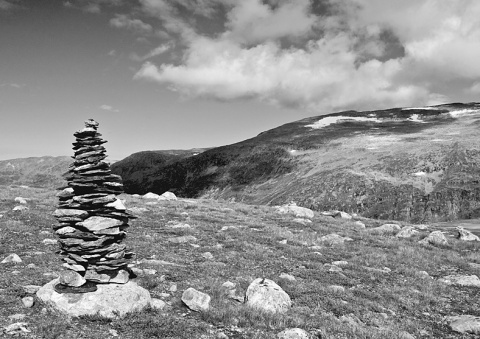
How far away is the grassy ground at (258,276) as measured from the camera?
10.7 m

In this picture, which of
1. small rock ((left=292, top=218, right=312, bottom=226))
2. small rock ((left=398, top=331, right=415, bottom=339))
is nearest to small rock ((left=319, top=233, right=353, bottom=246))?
small rock ((left=292, top=218, right=312, bottom=226))

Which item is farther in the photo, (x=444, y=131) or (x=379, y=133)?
(x=379, y=133)

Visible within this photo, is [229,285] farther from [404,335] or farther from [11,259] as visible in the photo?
[11,259]

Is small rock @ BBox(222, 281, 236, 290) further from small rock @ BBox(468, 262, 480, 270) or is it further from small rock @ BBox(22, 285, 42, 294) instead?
small rock @ BBox(468, 262, 480, 270)

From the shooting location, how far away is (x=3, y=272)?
13891mm

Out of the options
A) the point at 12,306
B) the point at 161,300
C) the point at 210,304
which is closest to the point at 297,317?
the point at 210,304

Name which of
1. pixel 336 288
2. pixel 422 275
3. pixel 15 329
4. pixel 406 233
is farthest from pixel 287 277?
pixel 406 233

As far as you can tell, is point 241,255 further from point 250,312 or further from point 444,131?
point 444,131

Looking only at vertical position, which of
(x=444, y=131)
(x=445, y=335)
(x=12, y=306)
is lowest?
(x=445, y=335)

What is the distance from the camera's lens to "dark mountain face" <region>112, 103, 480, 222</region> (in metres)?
89.5

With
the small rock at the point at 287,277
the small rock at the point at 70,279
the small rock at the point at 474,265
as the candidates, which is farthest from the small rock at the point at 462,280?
the small rock at the point at 70,279

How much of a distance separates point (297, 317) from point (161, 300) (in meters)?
4.65

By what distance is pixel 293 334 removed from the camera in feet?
34.2

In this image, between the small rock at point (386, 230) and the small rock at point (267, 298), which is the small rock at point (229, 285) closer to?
the small rock at point (267, 298)
